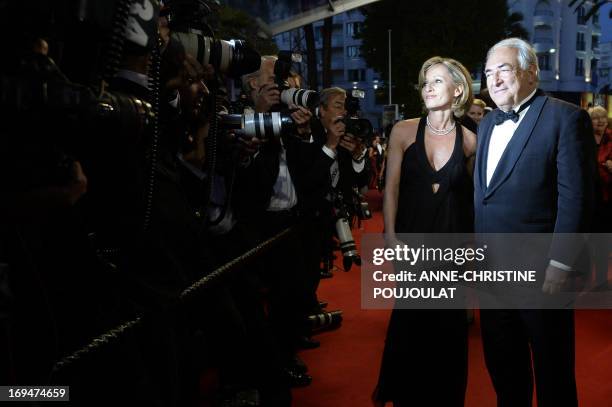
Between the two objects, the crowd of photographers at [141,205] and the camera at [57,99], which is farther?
the crowd of photographers at [141,205]

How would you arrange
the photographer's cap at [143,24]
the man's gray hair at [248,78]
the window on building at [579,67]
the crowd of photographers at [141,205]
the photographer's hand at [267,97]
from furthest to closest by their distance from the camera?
the window on building at [579,67], the man's gray hair at [248,78], the photographer's hand at [267,97], the photographer's cap at [143,24], the crowd of photographers at [141,205]

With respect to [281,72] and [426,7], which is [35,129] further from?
[426,7]

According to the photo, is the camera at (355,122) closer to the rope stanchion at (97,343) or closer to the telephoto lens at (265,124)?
the telephoto lens at (265,124)

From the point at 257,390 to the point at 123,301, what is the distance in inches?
54.0

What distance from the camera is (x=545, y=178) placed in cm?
242

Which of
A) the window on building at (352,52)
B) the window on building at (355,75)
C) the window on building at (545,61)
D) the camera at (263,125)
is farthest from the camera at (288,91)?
the window on building at (352,52)

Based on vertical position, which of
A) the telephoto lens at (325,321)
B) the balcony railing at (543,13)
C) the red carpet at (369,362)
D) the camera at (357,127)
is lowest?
the red carpet at (369,362)

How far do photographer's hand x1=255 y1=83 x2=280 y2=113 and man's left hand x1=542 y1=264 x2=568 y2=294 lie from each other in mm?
1821

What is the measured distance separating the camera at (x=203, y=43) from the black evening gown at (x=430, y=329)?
98 centimetres

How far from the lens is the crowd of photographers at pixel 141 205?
42.4 inches

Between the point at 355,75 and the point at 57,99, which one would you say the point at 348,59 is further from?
the point at 57,99

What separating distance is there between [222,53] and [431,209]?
4.12 feet

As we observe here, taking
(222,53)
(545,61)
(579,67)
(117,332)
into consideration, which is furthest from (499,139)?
(579,67)

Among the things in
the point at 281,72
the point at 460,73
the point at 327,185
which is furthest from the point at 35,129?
the point at 327,185
